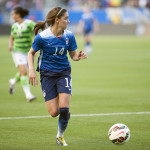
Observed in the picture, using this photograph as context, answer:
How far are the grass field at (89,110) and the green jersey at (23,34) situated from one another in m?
1.51

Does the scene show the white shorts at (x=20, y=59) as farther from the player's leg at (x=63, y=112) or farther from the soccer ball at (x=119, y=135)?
the soccer ball at (x=119, y=135)

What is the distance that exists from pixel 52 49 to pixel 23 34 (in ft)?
17.7

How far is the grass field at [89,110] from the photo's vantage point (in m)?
8.14

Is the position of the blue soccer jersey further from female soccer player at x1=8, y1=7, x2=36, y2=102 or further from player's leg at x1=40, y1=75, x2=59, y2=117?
female soccer player at x1=8, y1=7, x2=36, y2=102

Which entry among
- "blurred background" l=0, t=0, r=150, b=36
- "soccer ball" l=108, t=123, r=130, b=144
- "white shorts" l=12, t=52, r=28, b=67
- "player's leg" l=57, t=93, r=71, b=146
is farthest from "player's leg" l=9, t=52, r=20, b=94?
"blurred background" l=0, t=0, r=150, b=36

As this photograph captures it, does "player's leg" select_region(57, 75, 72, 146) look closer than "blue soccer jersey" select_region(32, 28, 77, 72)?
Yes

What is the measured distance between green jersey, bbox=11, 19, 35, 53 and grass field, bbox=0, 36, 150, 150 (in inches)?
59.3

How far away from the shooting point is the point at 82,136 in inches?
342

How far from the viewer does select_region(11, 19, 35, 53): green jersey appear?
1334 cm

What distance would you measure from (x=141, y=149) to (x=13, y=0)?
146ft

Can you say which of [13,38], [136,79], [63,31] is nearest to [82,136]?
[63,31]

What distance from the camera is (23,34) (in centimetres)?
1338

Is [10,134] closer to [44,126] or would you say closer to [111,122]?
[44,126]

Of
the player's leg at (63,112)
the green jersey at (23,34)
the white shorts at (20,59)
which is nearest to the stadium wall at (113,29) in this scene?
the green jersey at (23,34)
